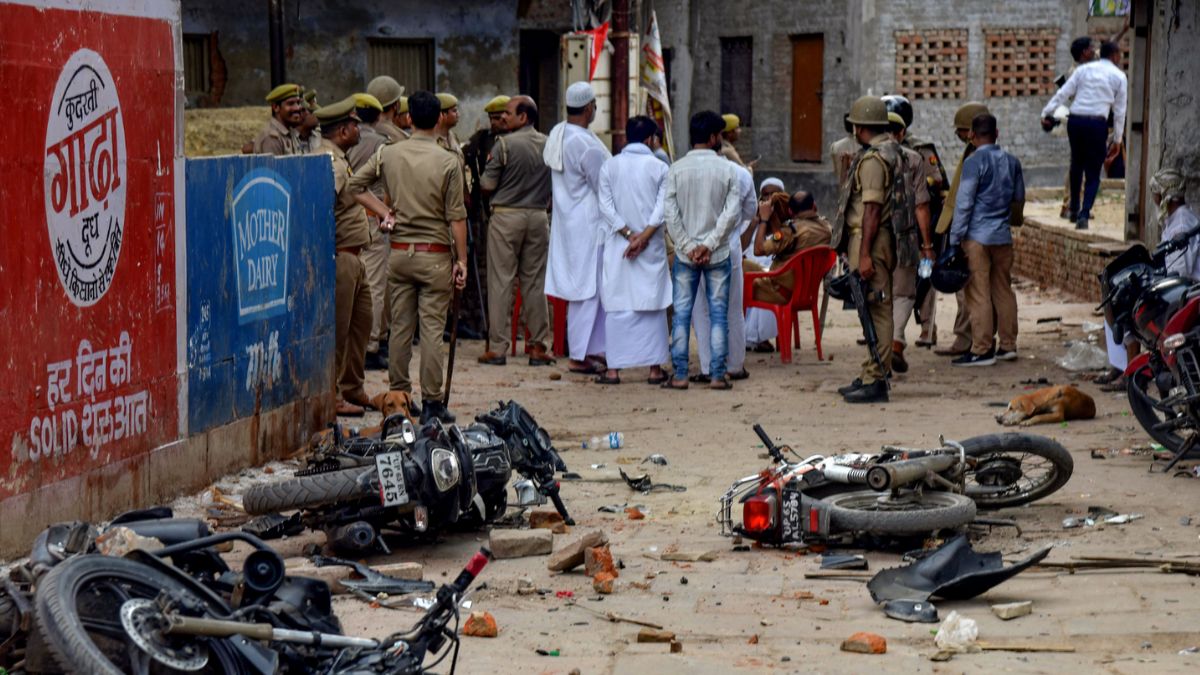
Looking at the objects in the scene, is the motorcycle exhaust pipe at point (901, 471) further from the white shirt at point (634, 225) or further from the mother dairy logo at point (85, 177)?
the white shirt at point (634, 225)

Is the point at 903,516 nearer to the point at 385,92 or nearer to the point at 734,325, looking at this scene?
the point at 734,325

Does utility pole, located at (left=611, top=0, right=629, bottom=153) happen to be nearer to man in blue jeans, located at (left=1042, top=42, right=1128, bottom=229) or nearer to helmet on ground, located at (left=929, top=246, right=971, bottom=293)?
helmet on ground, located at (left=929, top=246, right=971, bottom=293)

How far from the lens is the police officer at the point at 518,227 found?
13492mm

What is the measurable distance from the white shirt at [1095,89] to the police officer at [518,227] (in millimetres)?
7211

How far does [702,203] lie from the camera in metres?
12.4

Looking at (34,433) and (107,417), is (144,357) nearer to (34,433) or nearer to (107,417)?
(107,417)

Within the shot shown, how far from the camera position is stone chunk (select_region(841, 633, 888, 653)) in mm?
5801

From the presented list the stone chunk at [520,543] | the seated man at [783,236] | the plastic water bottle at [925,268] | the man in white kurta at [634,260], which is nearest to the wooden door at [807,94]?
the seated man at [783,236]

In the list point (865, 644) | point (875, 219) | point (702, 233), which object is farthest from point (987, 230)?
point (865, 644)

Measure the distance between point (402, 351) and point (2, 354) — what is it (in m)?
4.38

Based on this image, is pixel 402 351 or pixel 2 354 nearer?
pixel 2 354

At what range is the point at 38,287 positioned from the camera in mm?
7027

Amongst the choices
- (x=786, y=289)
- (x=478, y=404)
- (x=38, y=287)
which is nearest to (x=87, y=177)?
(x=38, y=287)

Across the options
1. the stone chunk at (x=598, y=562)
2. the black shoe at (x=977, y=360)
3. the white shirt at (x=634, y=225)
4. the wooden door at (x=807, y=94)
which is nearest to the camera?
the stone chunk at (x=598, y=562)
